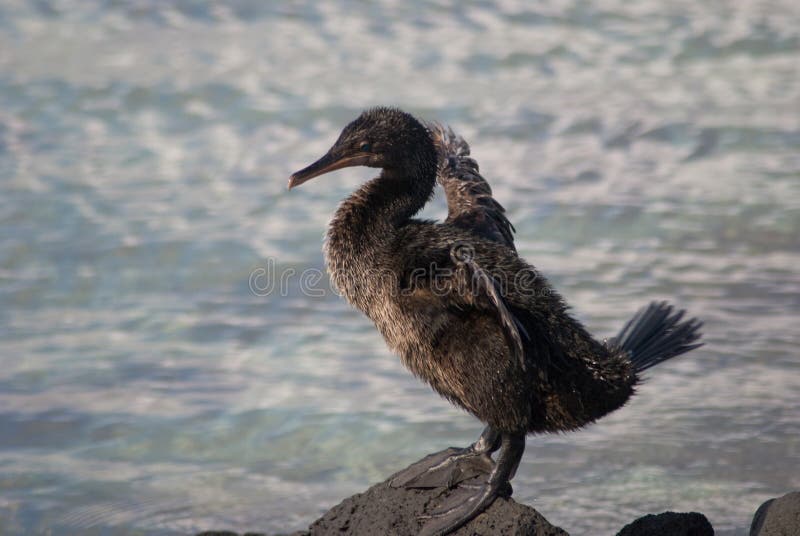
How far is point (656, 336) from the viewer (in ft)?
16.4

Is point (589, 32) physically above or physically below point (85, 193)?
above

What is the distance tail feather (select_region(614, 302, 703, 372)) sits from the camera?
4875mm

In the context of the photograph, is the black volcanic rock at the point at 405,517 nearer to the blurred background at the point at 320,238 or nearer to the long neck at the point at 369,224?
the long neck at the point at 369,224

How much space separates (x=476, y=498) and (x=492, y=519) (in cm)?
11

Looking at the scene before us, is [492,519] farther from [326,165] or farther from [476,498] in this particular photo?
[326,165]

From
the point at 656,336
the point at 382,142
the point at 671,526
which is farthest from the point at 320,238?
the point at 671,526

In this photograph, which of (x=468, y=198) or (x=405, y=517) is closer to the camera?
(x=405, y=517)

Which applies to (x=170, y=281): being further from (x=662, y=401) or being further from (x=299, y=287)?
(x=662, y=401)

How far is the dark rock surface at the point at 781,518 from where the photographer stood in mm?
4422

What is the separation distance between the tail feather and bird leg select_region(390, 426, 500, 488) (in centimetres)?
64

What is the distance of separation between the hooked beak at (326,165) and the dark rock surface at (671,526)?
1.72 meters

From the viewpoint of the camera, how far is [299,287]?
856 centimetres

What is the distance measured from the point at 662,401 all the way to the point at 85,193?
190 inches

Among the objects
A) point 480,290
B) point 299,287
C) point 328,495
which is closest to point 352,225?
point 480,290
